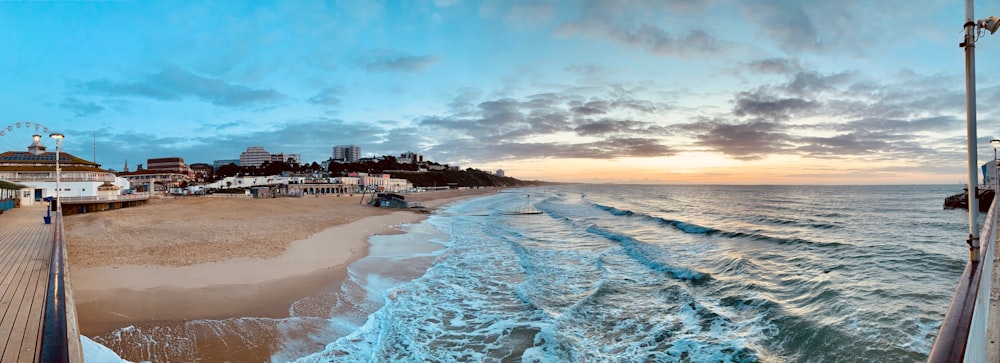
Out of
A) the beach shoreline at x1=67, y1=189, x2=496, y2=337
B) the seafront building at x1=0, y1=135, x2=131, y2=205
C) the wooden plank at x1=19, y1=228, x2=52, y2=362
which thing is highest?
the seafront building at x1=0, y1=135, x2=131, y2=205

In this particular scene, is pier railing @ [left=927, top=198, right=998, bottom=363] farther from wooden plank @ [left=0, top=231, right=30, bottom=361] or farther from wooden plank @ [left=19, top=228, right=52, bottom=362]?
wooden plank @ [left=0, top=231, right=30, bottom=361]

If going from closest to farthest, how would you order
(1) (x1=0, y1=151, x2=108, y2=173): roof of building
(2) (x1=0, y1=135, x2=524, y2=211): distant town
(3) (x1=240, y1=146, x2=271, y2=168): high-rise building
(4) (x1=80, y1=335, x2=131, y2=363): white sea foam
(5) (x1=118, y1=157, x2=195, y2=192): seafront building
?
(4) (x1=80, y1=335, x2=131, y2=363): white sea foam → (2) (x1=0, y1=135, x2=524, y2=211): distant town → (1) (x1=0, y1=151, x2=108, y2=173): roof of building → (5) (x1=118, y1=157, x2=195, y2=192): seafront building → (3) (x1=240, y1=146, x2=271, y2=168): high-rise building

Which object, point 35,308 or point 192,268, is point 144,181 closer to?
point 192,268

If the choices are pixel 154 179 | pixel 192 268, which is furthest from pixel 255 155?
pixel 192 268

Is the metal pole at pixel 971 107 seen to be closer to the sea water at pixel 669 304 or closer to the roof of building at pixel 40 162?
the sea water at pixel 669 304

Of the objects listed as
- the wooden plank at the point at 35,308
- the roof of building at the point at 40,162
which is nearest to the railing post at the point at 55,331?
the wooden plank at the point at 35,308

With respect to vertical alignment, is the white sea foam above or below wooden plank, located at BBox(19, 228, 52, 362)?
below

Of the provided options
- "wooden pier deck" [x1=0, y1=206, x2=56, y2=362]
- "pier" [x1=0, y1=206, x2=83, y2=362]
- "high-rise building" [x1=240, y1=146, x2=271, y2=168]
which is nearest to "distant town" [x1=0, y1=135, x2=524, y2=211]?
Result: "wooden pier deck" [x1=0, y1=206, x2=56, y2=362]
